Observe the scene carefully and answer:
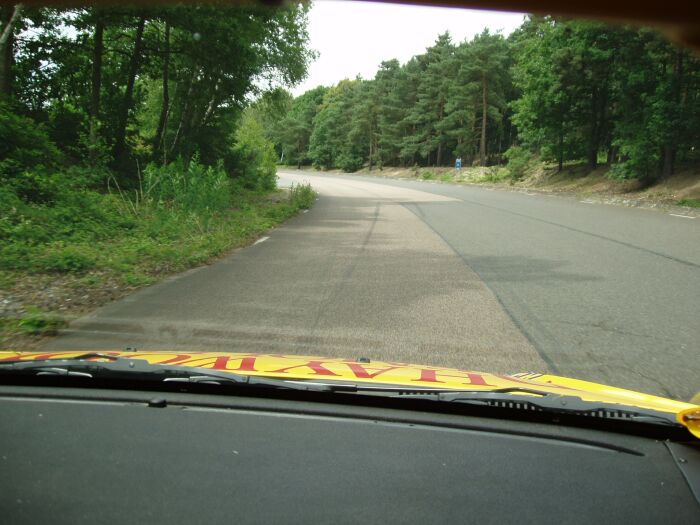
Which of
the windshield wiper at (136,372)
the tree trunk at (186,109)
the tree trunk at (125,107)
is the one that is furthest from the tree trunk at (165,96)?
the windshield wiper at (136,372)

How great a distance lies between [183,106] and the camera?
26031 millimetres

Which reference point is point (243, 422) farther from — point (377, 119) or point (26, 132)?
point (377, 119)

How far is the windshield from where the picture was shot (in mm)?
4953

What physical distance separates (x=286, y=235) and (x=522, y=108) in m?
28.9

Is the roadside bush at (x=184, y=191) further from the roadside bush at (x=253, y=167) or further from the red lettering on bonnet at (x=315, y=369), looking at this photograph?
the roadside bush at (x=253, y=167)

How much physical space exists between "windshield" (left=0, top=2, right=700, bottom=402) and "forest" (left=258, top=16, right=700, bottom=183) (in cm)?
18

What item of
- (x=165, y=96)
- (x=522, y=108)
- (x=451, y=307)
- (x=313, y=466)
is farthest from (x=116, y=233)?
(x=522, y=108)

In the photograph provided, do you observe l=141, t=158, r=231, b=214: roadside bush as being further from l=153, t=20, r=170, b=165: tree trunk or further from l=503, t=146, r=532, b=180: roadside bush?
l=503, t=146, r=532, b=180: roadside bush

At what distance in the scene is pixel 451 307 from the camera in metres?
6.26

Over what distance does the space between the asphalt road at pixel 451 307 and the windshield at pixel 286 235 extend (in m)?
0.03

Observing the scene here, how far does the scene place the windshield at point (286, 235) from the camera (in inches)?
195

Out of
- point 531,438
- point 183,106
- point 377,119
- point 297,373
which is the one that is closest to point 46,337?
point 297,373

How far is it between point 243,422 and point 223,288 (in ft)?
15.4

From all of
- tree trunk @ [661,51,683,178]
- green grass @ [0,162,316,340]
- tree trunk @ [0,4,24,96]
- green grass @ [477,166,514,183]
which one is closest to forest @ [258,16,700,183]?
tree trunk @ [661,51,683,178]
